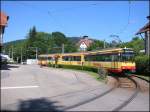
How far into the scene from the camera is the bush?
124 feet

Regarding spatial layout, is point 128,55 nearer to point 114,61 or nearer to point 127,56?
point 127,56

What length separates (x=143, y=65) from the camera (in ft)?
127

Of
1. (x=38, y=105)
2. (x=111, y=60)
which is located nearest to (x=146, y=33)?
(x=111, y=60)

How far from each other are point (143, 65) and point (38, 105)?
2581 centimetres

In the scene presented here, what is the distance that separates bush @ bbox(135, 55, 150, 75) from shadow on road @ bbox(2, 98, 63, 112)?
23.1 m

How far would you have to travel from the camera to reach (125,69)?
37094 mm

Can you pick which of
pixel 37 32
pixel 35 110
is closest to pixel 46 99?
pixel 35 110

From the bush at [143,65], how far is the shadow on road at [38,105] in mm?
23095

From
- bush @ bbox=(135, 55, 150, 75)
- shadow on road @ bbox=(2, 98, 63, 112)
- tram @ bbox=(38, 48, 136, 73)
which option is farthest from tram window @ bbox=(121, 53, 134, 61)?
shadow on road @ bbox=(2, 98, 63, 112)

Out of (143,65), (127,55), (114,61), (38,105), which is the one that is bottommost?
(38,105)

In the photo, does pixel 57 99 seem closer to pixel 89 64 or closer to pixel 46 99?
pixel 46 99

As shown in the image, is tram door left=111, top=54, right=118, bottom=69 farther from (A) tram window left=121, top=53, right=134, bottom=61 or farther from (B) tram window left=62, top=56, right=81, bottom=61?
(B) tram window left=62, top=56, right=81, bottom=61

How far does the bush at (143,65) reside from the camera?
124ft

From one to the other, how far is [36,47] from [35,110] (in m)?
130
